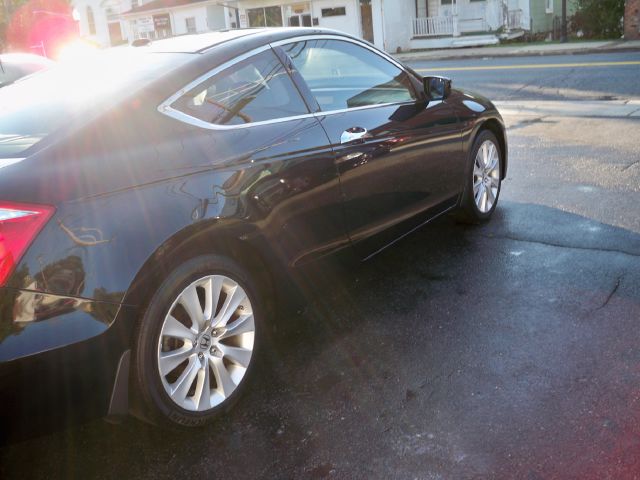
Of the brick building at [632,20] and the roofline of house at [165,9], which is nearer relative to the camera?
the brick building at [632,20]

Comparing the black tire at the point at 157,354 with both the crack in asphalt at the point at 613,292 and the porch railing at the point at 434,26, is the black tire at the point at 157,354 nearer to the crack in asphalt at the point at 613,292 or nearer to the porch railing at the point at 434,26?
the crack in asphalt at the point at 613,292

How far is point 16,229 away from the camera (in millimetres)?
2486

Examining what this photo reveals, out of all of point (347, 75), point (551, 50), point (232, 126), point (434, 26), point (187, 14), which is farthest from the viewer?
point (187, 14)

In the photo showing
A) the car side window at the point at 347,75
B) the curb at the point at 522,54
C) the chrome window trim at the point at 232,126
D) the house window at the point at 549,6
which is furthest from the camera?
the house window at the point at 549,6

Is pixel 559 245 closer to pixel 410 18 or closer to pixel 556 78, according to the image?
pixel 556 78

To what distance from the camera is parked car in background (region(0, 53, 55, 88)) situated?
25.8 feet

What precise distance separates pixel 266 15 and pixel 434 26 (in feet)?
35.5

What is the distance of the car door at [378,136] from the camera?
3.94 metres

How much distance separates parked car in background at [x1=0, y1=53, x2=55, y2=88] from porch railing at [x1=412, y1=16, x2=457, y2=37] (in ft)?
86.4

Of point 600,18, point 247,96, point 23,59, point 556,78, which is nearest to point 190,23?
point 600,18

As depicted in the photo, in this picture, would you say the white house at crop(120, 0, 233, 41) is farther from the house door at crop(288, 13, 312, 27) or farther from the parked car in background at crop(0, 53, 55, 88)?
the parked car in background at crop(0, 53, 55, 88)

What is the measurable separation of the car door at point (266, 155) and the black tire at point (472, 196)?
1674mm

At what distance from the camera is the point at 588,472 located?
267 centimetres

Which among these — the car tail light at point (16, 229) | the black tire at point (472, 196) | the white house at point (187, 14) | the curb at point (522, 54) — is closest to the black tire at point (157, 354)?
the car tail light at point (16, 229)
